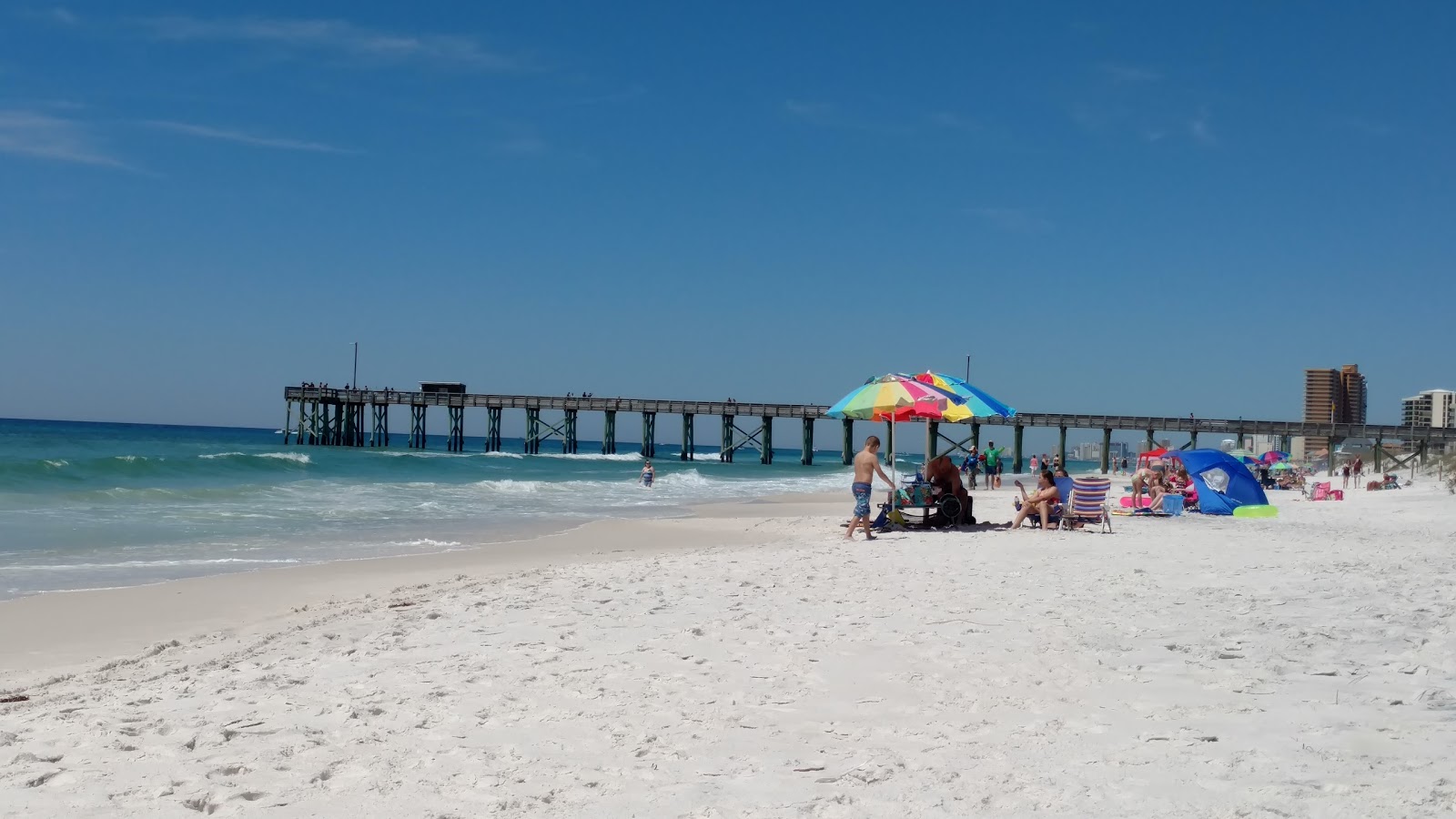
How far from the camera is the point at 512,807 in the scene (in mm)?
3092

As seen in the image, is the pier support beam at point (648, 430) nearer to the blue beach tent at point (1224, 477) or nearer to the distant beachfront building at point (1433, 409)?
the blue beach tent at point (1224, 477)

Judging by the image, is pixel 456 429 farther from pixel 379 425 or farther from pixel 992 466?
pixel 992 466

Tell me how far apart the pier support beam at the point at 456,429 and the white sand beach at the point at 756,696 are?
47.2 meters

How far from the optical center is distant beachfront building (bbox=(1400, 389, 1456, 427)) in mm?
76375

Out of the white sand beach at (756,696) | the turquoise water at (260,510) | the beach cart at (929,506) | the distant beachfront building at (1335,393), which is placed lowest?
the turquoise water at (260,510)

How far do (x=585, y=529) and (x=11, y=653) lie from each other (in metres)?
9.00

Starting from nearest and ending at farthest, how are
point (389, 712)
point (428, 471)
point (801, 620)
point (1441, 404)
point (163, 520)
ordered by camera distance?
point (389, 712), point (801, 620), point (163, 520), point (428, 471), point (1441, 404)

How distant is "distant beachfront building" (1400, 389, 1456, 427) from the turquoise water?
212 ft

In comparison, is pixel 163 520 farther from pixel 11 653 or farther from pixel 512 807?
pixel 512 807

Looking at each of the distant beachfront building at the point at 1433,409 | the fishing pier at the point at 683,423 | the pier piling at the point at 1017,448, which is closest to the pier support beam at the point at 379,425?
the fishing pier at the point at 683,423

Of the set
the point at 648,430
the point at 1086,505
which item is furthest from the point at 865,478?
the point at 648,430

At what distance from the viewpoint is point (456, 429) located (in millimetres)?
54906

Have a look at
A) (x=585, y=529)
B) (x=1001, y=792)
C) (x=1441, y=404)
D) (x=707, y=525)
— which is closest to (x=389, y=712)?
(x=1001, y=792)

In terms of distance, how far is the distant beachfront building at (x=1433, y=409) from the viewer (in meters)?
76.4
